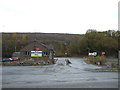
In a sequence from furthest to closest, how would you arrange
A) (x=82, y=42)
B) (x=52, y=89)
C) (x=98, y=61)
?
(x=82, y=42)
(x=98, y=61)
(x=52, y=89)

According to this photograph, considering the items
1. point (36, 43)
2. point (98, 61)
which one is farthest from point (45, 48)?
point (98, 61)

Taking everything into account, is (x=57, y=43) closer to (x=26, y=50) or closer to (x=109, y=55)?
(x=109, y=55)

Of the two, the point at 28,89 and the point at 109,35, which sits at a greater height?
the point at 109,35

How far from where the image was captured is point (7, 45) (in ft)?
346

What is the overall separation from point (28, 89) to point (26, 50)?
179 ft

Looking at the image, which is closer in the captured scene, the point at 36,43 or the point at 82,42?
the point at 36,43

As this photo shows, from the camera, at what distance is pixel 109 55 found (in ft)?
345

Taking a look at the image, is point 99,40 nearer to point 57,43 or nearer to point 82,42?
point 82,42

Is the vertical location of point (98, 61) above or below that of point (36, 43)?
below

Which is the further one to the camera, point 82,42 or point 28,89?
point 82,42

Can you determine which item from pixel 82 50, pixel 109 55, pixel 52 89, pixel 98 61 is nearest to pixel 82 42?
pixel 82 50

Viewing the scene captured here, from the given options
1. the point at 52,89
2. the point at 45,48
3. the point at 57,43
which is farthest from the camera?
the point at 57,43

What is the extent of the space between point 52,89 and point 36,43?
54.5 metres

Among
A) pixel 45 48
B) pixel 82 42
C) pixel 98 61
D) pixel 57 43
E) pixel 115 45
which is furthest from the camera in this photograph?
pixel 57 43
